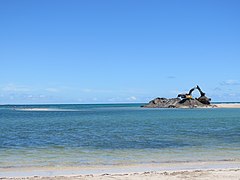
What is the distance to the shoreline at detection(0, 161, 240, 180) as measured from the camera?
14.9 meters

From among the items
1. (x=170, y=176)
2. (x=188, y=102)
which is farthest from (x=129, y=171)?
(x=188, y=102)

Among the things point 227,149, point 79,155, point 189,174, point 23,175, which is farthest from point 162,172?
point 227,149

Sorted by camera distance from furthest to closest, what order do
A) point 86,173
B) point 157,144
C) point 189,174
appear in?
1. point 157,144
2. point 86,173
3. point 189,174

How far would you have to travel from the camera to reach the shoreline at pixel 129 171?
1486 cm

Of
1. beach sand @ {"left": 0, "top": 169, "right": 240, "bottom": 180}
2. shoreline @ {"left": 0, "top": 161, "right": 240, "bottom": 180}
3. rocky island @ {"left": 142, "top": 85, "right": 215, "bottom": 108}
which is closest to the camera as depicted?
beach sand @ {"left": 0, "top": 169, "right": 240, "bottom": 180}

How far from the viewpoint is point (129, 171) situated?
1645 cm

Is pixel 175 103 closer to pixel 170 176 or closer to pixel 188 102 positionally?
pixel 188 102

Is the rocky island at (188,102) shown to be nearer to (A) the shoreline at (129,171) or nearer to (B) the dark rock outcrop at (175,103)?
(B) the dark rock outcrop at (175,103)

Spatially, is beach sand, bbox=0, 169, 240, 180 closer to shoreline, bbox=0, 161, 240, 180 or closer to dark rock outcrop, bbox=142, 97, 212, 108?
shoreline, bbox=0, 161, 240, 180

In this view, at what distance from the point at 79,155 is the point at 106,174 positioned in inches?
255

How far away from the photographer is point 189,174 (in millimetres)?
14977

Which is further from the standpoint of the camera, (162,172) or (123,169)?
(123,169)

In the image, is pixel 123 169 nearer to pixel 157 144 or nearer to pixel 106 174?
pixel 106 174

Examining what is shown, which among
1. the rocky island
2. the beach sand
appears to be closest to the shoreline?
the beach sand
